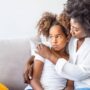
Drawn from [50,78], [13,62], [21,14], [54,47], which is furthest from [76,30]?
[21,14]

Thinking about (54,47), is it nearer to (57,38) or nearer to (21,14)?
(57,38)

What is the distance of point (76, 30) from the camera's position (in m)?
1.40

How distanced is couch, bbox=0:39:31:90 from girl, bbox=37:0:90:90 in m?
0.34

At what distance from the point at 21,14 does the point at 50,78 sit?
0.62m

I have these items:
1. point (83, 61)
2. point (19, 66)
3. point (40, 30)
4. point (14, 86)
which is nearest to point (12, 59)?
point (19, 66)

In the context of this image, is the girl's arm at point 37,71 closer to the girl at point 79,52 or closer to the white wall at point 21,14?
the girl at point 79,52

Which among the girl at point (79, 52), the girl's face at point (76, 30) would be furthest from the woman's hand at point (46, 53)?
the girl's face at point (76, 30)

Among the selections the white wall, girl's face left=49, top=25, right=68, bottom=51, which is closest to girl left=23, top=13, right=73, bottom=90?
girl's face left=49, top=25, right=68, bottom=51

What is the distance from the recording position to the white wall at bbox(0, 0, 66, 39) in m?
1.94

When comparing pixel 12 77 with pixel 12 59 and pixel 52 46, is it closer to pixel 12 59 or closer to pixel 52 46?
pixel 12 59

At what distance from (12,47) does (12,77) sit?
187 mm

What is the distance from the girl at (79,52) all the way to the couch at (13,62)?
13.3 inches

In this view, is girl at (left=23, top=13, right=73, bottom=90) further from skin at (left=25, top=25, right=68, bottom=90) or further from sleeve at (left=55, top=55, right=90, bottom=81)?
sleeve at (left=55, top=55, right=90, bottom=81)

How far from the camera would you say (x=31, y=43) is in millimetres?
1734
